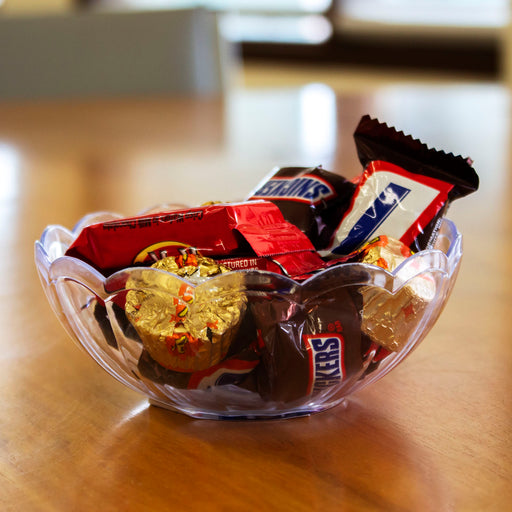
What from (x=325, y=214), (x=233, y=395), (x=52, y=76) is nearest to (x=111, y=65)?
(x=52, y=76)

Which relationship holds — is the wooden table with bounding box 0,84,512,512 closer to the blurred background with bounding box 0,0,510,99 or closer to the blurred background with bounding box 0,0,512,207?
the blurred background with bounding box 0,0,512,207

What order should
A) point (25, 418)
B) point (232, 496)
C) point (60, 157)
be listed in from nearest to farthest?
point (232, 496), point (25, 418), point (60, 157)

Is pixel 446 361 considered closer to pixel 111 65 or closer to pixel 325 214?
pixel 325 214

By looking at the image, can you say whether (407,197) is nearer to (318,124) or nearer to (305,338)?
(305,338)


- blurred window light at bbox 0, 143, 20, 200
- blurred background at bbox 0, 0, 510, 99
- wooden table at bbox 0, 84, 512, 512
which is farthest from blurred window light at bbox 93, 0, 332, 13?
wooden table at bbox 0, 84, 512, 512

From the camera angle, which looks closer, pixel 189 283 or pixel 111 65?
pixel 189 283

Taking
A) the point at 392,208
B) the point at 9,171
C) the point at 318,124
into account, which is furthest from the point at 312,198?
the point at 318,124

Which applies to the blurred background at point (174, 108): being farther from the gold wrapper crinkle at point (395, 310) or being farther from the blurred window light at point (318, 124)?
the gold wrapper crinkle at point (395, 310)
